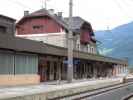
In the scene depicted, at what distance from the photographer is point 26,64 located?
36.6 meters

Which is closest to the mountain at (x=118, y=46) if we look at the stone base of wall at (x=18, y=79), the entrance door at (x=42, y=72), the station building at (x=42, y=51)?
the station building at (x=42, y=51)

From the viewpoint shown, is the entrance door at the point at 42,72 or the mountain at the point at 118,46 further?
the mountain at the point at 118,46

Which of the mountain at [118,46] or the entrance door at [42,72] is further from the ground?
the mountain at [118,46]

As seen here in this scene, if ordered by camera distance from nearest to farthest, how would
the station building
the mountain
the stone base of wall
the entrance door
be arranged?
the stone base of wall < the station building < the entrance door < the mountain

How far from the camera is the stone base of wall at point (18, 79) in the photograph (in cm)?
3263

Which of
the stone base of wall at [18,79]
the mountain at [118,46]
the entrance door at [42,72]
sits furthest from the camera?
the mountain at [118,46]

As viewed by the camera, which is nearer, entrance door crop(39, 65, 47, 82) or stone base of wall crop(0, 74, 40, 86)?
stone base of wall crop(0, 74, 40, 86)

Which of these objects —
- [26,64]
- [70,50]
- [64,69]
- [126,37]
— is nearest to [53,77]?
[64,69]

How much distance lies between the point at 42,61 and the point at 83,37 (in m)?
24.0

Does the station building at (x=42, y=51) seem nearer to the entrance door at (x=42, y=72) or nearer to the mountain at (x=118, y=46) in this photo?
the entrance door at (x=42, y=72)

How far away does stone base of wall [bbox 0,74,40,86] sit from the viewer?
32628 mm

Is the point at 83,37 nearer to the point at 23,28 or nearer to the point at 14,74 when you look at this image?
the point at 23,28

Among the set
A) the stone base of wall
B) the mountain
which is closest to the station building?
the stone base of wall

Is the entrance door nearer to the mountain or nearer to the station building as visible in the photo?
the station building
